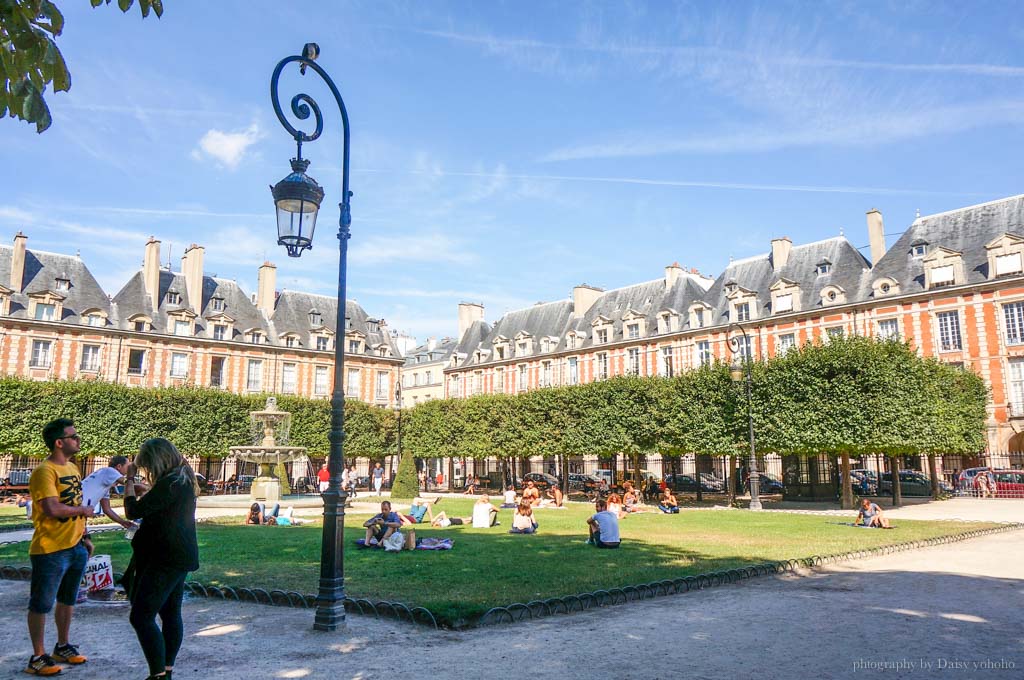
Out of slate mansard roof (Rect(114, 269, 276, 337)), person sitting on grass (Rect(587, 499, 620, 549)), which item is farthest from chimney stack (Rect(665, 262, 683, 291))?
person sitting on grass (Rect(587, 499, 620, 549))

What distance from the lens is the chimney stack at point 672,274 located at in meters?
45.8

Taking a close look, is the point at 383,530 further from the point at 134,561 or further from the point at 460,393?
the point at 460,393

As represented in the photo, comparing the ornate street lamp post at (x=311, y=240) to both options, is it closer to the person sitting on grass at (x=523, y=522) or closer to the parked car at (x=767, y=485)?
the person sitting on grass at (x=523, y=522)

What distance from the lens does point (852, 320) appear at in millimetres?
36500

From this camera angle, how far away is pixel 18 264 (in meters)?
38.4

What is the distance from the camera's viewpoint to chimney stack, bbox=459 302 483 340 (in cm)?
5894

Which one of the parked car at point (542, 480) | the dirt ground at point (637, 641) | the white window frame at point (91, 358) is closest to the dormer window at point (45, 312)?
the white window frame at point (91, 358)

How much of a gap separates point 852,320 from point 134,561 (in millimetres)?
37584

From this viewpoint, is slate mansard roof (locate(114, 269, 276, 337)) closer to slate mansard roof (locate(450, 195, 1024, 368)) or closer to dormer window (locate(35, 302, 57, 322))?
dormer window (locate(35, 302, 57, 322))

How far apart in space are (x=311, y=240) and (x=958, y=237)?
122 ft

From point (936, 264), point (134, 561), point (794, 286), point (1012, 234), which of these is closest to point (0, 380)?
point (134, 561)

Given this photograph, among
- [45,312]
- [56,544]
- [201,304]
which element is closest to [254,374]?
[201,304]

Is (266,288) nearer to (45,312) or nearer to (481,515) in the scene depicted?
(45,312)

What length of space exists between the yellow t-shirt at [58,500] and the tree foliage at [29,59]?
2.64 meters
